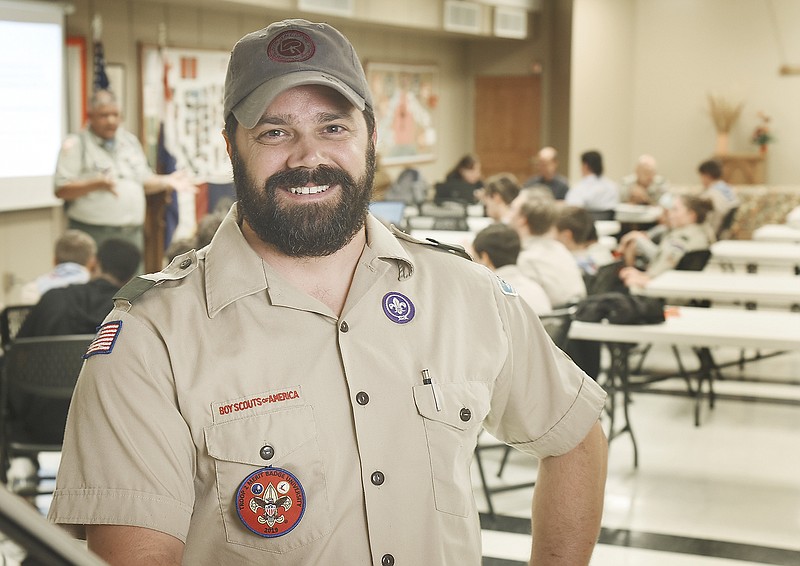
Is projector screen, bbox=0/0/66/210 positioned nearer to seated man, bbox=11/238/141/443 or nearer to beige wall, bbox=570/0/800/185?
seated man, bbox=11/238/141/443

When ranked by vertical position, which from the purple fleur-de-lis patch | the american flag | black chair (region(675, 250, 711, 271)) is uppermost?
the american flag

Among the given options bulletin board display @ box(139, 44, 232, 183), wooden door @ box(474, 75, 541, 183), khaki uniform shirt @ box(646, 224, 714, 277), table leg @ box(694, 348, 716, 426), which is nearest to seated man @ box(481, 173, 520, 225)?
khaki uniform shirt @ box(646, 224, 714, 277)

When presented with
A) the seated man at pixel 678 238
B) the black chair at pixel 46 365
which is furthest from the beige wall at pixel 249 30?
the black chair at pixel 46 365

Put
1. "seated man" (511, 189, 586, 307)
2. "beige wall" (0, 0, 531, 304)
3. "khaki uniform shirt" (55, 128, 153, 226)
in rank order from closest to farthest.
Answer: "seated man" (511, 189, 586, 307) < "khaki uniform shirt" (55, 128, 153, 226) < "beige wall" (0, 0, 531, 304)

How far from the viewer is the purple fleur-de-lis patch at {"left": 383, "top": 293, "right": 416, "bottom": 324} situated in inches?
62.6

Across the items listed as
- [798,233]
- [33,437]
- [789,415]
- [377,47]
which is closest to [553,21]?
[377,47]

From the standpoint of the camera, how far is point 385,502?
1.48m

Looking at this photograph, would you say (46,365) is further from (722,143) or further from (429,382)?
(722,143)

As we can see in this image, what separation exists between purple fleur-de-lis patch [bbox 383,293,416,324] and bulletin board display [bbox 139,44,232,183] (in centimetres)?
699

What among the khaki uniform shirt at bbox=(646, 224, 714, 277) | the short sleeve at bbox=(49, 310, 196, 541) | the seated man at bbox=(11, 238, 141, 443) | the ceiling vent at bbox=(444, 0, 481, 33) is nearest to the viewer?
the short sleeve at bbox=(49, 310, 196, 541)

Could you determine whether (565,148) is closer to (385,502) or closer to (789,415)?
(789,415)

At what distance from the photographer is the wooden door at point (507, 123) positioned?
1544 cm

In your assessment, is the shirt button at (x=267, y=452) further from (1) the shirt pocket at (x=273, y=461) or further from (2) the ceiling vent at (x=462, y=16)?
(2) the ceiling vent at (x=462, y=16)

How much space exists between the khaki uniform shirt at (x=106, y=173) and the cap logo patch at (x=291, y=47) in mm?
5873
